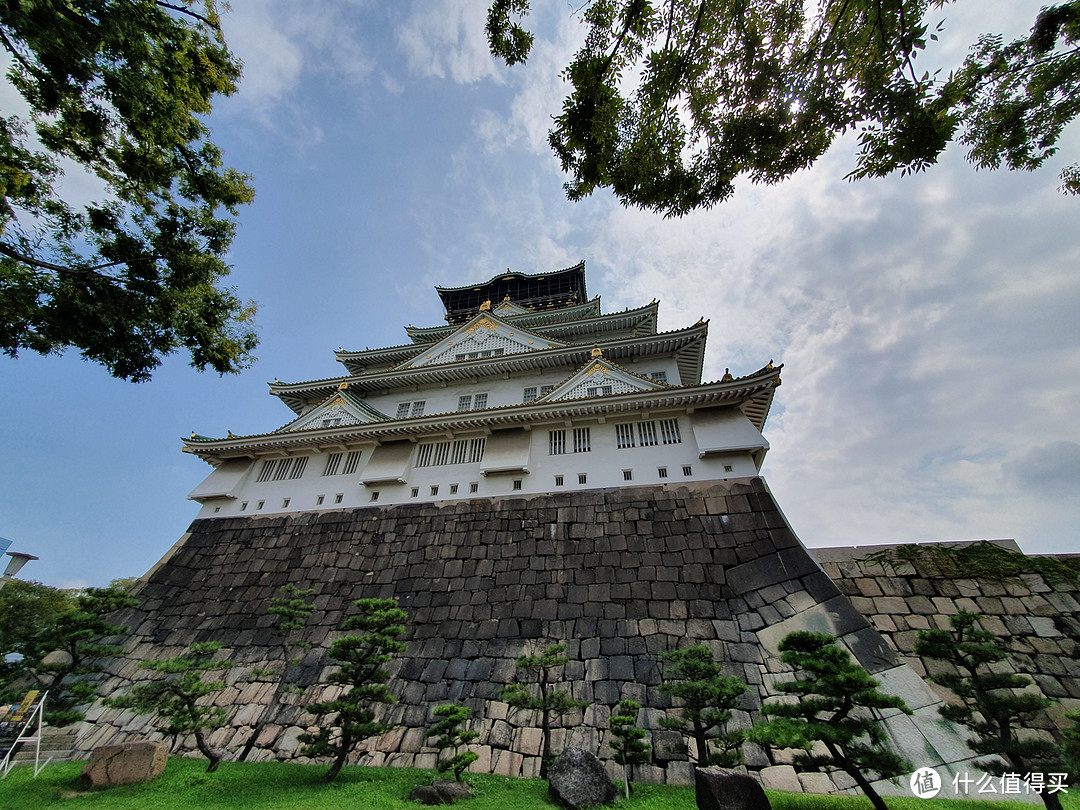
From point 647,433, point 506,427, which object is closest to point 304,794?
point 506,427

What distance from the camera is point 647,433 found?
40.4 ft

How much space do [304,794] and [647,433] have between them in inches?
406

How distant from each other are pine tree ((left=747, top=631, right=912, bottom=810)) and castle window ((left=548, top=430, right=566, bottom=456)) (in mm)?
7663

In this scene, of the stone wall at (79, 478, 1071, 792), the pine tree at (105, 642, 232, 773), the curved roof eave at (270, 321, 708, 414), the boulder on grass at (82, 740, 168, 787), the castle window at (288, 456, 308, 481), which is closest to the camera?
the boulder on grass at (82, 740, 168, 787)

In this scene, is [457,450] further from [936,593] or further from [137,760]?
[936,593]

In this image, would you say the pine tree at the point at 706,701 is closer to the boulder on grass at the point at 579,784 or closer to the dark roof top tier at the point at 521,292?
the boulder on grass at the point at 579,784

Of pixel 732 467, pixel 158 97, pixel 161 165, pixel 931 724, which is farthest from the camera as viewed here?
pixel 732 467

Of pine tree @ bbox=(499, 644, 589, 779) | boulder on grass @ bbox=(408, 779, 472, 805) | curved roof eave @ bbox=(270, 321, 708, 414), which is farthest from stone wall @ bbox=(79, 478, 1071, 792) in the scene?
curved roof eave @ bbox=(270, 321, 708, 414)

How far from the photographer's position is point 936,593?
8547 mm

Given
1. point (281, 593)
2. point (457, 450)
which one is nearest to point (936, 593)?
point (457, 450)

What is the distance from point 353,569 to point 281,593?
1940 mm

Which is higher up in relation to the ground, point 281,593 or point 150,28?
point 150,28

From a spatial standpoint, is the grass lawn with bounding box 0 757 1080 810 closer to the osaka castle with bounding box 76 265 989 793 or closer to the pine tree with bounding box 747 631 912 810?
the osaka castle with bounding box 76 265 989 793

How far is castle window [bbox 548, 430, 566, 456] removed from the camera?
12727mm
